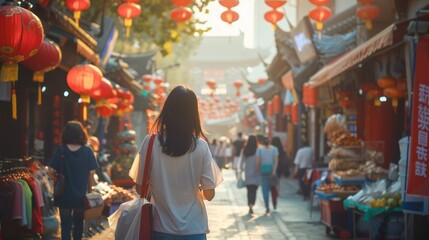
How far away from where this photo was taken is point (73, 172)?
371 inches

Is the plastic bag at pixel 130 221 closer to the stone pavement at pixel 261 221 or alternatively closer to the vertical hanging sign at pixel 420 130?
the vertical hanging sign at pixel 420 130

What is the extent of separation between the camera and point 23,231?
10273 mm

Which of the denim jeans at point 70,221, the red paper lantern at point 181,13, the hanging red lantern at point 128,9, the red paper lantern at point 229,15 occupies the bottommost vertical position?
the denim jeans at point 70,221

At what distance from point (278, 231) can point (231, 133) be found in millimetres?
67177

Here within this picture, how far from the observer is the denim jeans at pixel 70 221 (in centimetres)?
928

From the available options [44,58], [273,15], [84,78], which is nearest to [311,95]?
[273,15]

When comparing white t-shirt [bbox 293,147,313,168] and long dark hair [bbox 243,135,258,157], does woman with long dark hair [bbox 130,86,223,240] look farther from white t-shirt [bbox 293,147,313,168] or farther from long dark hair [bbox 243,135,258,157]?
white t-shirt [bbox 293,147,313,168]

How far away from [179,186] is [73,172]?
395 centimetres

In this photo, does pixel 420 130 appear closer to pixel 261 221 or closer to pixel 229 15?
pixel 229 15

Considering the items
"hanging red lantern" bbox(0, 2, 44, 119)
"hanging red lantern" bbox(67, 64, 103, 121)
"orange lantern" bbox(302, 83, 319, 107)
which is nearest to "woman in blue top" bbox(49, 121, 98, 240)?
"hanging red lantern" bbox(0, 2, 44, 119)

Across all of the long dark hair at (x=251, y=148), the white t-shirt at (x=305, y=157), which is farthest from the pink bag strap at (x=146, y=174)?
the white t-shirt at (x=305, y=157)

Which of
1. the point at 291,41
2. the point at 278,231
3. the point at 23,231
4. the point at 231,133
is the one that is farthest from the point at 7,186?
the point at 231,133

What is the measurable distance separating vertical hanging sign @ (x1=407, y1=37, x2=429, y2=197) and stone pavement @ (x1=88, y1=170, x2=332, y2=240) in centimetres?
388

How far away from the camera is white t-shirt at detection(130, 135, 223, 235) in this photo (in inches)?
223
